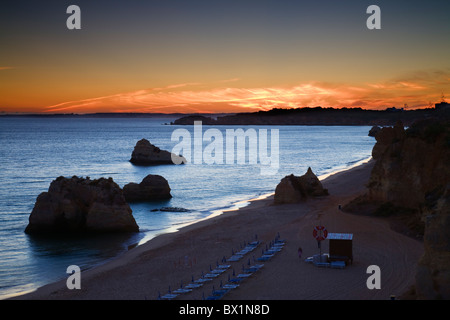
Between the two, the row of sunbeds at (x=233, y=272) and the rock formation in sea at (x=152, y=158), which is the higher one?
the rock formation in sea at (x=152, y=158)

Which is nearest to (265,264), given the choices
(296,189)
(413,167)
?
(413,167)

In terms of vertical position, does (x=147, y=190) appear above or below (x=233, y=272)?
above

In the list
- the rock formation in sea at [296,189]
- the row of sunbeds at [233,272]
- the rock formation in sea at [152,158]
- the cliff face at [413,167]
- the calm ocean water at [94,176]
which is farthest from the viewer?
the rock formation in sea at [152,158]

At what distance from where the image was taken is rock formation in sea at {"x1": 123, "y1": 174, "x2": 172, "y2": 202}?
46.2m

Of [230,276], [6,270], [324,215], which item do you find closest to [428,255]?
[230,276]

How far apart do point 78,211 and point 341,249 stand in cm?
1935

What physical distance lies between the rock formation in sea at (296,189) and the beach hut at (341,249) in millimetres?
17879

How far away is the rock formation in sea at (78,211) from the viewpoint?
3228cm

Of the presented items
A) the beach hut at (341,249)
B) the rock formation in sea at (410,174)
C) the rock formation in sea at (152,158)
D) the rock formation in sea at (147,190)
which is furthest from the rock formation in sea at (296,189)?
the rock formation in sea at (152,158)

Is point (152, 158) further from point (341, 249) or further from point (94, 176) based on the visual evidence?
point (341, 249)

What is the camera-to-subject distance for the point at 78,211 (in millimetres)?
33031

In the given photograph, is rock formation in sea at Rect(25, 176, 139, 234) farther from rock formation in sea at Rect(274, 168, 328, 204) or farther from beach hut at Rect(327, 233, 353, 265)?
beach hut at Rect(327, 233, 353, 265)

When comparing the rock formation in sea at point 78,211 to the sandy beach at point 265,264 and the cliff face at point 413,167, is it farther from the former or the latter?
the cliff face at point 413,167
